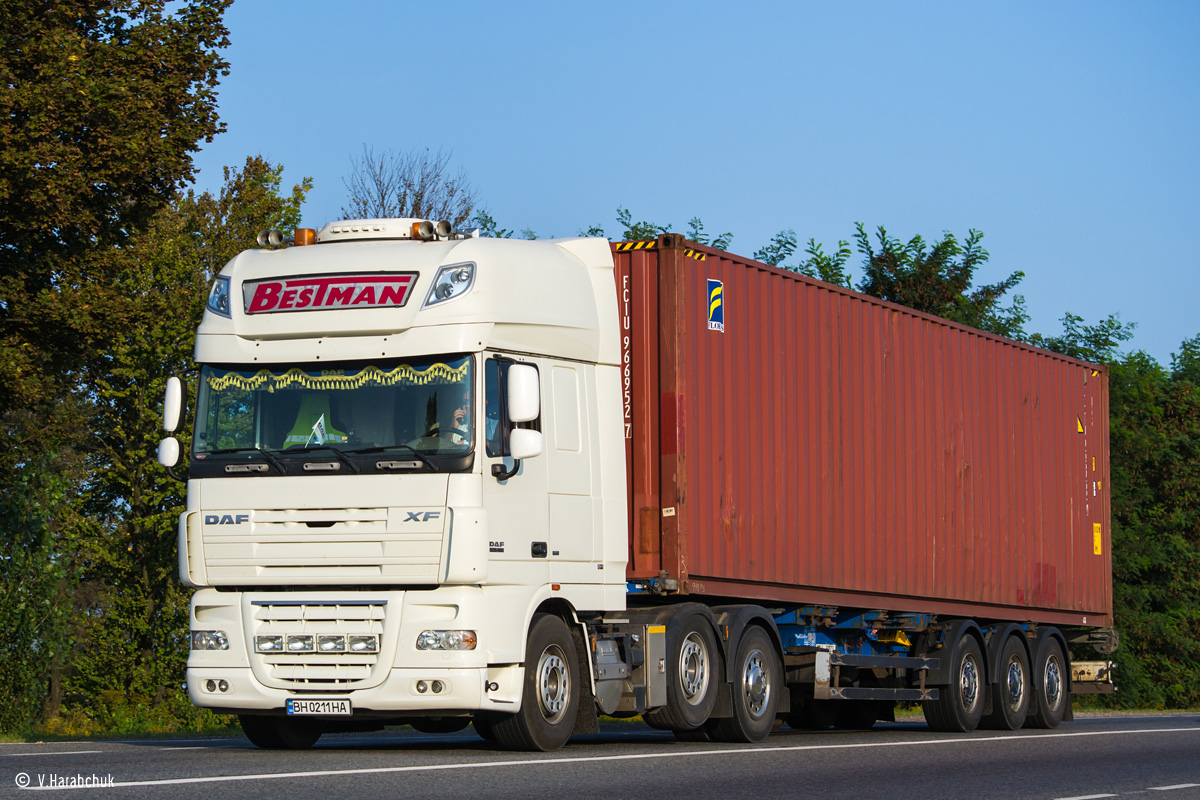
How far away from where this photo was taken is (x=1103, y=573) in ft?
69.4

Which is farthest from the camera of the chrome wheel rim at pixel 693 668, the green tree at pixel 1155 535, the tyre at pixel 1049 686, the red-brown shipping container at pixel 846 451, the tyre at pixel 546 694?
the green tree at pixel 1155 535

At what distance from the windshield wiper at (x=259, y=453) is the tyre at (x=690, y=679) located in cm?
359

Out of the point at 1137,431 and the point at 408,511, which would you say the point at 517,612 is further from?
the point at 1137,431

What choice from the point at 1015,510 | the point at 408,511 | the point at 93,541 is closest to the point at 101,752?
the point at 408,511

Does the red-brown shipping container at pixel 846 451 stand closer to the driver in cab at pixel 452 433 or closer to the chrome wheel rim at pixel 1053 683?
the chrome wheel rim at pixel 1053 683

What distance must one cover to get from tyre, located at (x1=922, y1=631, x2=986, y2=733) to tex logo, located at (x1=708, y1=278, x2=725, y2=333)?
215 inches

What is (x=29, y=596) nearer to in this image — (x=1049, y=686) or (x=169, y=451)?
(x=169, y=451)

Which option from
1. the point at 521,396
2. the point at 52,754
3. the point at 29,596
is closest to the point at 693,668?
the point at 521,396

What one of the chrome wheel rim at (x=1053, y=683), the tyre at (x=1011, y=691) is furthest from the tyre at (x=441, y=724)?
the chrome wheel rim at (x=1053, y=683)

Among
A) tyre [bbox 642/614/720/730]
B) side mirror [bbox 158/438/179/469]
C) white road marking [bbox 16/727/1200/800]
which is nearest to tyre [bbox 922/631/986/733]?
white road marking [bbox 16/727/1200/800]

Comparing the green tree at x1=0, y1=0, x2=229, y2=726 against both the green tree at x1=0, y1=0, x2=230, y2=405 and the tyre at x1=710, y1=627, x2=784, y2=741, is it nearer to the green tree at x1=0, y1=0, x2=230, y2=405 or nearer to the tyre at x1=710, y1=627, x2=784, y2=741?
the green tree at x1=0, y1=0, x2=230, y2=405

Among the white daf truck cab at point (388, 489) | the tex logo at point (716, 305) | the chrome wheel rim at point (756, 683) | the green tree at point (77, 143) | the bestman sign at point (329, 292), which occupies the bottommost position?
the chrome wheel rim at point (756, 683)

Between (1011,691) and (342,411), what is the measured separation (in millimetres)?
10385

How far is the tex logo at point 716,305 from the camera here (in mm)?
13836
